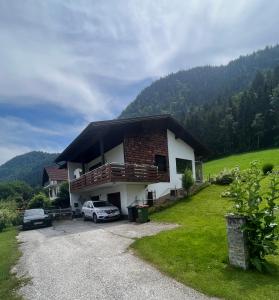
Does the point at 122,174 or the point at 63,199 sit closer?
the point at 122,174

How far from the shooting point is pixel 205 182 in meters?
29.7

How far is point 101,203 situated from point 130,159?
3.81 m

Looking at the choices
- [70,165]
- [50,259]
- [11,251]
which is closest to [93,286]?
[50,259]

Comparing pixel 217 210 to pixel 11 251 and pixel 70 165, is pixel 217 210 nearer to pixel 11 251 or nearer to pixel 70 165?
pixel 11 251

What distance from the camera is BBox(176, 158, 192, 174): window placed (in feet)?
91.5

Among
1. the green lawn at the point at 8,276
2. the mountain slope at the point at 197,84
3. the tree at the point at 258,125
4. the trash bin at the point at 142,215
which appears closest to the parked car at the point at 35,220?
the trash bin at the point at 142,215

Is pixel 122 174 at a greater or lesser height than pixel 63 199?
greater

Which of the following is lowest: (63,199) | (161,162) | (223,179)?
(63,199)

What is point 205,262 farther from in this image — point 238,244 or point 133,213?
point 133,213

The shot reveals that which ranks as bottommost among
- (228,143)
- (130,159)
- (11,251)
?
(11,251)

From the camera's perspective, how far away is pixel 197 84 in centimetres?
14225

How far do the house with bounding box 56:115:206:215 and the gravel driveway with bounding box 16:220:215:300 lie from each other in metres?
8.54

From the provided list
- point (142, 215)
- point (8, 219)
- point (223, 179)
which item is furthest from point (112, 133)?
point (223, 179)

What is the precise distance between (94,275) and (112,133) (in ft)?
52.4
